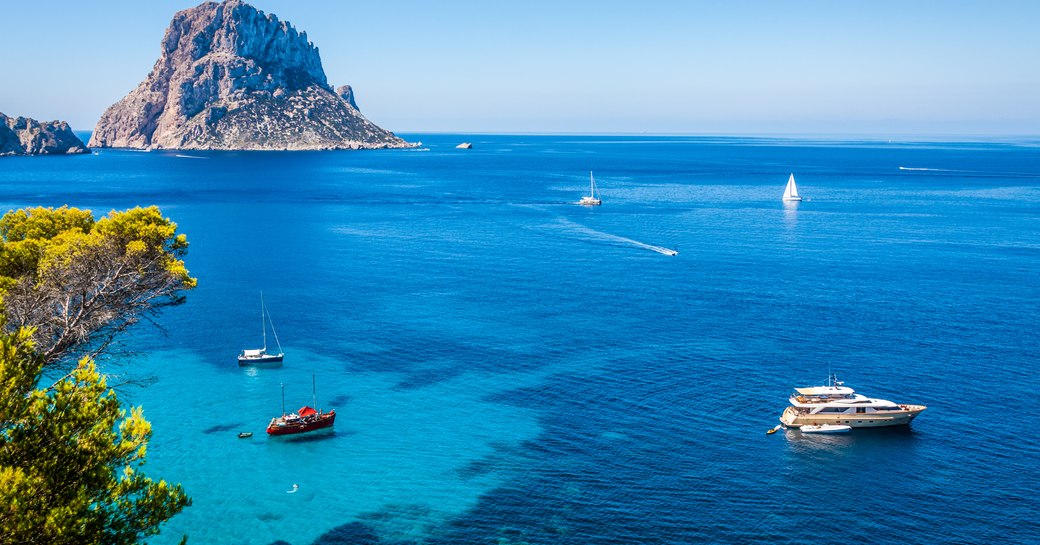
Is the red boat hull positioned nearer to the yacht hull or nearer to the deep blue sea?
the deep blue sea

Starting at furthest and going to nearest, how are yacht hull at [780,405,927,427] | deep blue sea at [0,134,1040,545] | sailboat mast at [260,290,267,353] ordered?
sailboat mast at [260,290,267,353] < yacht hull at [780,405,927,427] < deep blue sea at [0,134,1040,545]

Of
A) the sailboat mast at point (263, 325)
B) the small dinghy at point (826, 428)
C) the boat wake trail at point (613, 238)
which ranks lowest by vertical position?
the small dinghy at point (826, 428)

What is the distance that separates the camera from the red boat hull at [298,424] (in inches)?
2510

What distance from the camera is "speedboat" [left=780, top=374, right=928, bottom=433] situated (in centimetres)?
6438

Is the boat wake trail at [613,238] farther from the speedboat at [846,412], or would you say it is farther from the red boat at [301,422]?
the red boat at [301,422]

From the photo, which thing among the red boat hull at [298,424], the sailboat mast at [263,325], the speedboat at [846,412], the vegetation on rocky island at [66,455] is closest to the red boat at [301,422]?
the red boat hull at [298,424]

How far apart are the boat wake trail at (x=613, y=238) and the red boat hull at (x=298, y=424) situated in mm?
85354

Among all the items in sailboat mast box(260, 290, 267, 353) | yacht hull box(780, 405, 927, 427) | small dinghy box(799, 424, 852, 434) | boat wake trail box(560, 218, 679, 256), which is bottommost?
small dinghy box(799, 424, 852, 434)

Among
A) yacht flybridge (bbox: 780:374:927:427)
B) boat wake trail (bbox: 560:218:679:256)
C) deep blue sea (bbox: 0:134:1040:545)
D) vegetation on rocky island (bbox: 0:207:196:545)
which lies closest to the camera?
vegetation on rocky island (bbox: 0:207:196:545)

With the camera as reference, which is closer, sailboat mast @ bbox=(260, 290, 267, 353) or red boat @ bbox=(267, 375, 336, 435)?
red boat @ bbox=(267, 375, 336, 435)

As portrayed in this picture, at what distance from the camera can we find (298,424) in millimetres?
63906

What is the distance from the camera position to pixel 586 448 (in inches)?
2376

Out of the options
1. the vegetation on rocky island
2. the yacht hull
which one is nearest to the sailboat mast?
Answer: the vegetation on rocky island

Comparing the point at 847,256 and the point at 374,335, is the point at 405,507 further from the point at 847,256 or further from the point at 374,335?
the point at 847,256
